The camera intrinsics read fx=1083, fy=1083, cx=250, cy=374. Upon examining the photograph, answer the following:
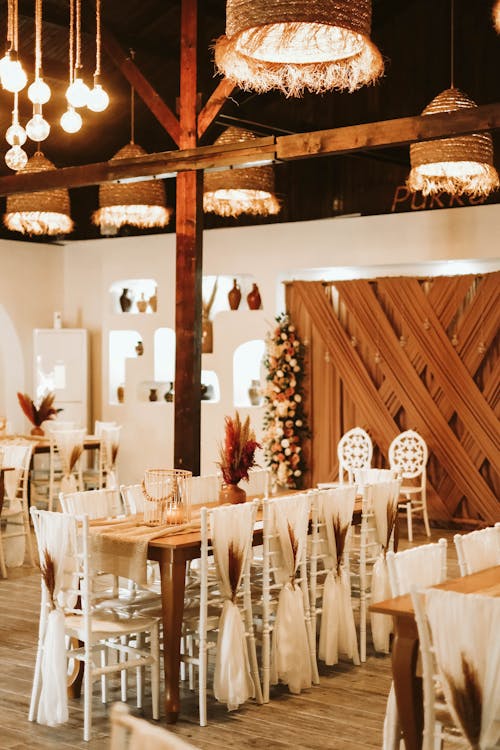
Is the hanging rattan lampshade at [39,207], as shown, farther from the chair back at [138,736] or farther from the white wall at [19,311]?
the chair back at [138,736]

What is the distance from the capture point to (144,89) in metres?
8.41

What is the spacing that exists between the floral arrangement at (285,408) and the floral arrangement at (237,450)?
18.9 feet

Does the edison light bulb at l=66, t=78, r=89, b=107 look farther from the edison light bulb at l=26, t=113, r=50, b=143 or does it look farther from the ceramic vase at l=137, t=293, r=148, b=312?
the ceramic vase at l=137, t=293, r=148, b=312

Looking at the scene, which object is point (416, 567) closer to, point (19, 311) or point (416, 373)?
point (416, 373)

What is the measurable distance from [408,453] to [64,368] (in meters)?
5.21

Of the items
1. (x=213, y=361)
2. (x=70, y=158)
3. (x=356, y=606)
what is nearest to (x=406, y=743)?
(x=356, y=606)

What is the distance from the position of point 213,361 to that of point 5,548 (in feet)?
14.9

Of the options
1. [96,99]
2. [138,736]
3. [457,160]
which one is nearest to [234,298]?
[457,160]

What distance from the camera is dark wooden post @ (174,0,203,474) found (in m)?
7.91

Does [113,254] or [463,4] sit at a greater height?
[463,4]

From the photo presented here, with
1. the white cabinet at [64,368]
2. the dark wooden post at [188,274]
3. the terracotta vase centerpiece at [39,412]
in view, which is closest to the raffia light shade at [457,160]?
the dark wooden post at [188,274]

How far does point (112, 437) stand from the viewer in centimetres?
1195

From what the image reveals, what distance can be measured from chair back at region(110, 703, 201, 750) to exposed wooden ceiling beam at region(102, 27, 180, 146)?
6134 millimetres

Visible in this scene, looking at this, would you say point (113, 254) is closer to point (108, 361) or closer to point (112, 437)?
point (108, 361)
